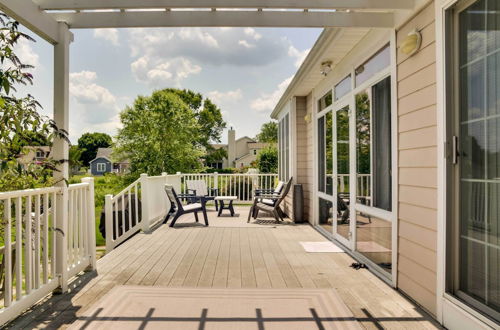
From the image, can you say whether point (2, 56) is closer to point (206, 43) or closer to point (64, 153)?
point (64, 153)

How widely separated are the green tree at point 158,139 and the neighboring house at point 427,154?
1440cm

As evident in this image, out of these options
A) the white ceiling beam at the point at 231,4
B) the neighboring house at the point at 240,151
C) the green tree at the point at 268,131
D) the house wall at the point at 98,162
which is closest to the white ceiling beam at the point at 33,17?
the white ceiling beam at the point at 231,4

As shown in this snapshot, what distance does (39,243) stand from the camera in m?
2.76

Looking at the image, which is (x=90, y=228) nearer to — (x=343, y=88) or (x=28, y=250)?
(x=28, y=250)

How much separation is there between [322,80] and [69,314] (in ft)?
15.3

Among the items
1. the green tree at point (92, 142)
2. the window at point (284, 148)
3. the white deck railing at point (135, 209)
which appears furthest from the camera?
the green tree at point (92, 142)

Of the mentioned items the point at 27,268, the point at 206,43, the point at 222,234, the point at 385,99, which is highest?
the point at 206,43

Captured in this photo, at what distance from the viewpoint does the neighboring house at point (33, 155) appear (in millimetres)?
2645

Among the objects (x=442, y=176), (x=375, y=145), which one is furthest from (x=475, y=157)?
(x=375, y=145)

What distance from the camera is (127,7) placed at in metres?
2.59

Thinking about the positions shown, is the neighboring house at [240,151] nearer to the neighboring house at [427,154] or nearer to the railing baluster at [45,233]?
the neighboring house at [427,154]

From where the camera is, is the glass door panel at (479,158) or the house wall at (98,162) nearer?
the glass door panel at (479,158)

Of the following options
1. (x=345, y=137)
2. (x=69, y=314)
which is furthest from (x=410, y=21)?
(x=69, y=314)

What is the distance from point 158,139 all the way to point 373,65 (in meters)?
15.8
